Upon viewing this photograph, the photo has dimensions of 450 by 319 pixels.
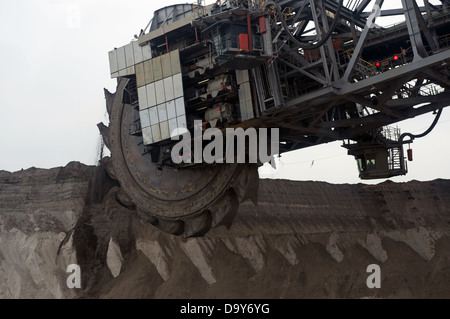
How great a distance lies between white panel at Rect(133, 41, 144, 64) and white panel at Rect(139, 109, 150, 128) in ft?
7.19

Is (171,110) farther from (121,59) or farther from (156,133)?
(121,59)

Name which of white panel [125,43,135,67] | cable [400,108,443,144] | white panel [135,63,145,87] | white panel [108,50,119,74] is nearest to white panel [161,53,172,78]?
white panel [135,63,145,87]

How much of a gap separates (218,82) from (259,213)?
23668mm

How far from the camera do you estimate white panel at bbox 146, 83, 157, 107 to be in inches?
868

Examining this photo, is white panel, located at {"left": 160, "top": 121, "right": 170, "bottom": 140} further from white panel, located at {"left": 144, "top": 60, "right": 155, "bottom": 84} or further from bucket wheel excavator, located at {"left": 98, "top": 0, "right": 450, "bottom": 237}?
white panel, located at {"left": 144, "top": 60, "right": 155, "bottom": 84}

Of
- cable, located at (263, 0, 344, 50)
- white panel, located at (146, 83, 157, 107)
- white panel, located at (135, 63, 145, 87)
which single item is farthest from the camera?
white panel, located at (135, 63, 145, 87)

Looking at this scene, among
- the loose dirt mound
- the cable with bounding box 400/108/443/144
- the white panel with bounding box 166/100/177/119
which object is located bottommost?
the loose dirt mound

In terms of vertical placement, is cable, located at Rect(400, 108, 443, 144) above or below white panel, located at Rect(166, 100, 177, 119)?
below

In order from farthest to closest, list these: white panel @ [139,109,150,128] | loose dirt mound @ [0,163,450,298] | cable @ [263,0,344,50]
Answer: loose dirt mound @ [0,163,450,298]
white panel @ [139,109,150,128]
cable @ [263,0,344,50]

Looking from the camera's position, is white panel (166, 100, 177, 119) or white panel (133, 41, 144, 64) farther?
white panel (133, 41, 144, 64)

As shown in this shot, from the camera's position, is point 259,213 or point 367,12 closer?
point 367,12
